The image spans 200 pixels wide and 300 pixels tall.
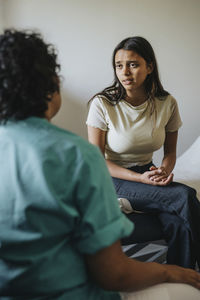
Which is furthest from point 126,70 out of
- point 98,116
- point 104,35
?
point 104,35

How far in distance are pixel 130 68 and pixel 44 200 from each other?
1.13 metres

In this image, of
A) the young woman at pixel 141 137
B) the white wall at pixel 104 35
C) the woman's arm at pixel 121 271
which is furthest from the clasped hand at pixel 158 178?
the white wall at pixel 104 35

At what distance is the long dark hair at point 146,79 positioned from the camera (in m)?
1.54

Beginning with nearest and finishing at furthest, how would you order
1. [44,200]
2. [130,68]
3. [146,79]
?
[44,200] < [130,68] < [146,79]

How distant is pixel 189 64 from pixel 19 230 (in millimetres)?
2556

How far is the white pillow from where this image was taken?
1.83 m

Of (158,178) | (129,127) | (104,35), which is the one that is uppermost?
(104,35)

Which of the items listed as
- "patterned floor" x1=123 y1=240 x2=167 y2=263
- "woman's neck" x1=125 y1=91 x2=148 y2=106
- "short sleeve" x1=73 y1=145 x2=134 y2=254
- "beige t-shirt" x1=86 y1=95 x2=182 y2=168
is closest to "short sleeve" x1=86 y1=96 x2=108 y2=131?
"beige t-shirt" x1=86 y1=95 x2=182 y2=168

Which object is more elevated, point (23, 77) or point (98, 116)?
point (23, 77)

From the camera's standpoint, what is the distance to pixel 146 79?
1.68m

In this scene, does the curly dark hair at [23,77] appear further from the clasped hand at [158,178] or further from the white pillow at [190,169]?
the white pillow at [190,169]

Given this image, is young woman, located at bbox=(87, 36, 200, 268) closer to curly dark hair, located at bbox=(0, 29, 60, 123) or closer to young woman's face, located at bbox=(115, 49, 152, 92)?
young woman's face, located at bbox=(115, 49, 152, 92)

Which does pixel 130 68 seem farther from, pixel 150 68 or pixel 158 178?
pixel 158 178

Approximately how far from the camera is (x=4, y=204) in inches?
22.7
